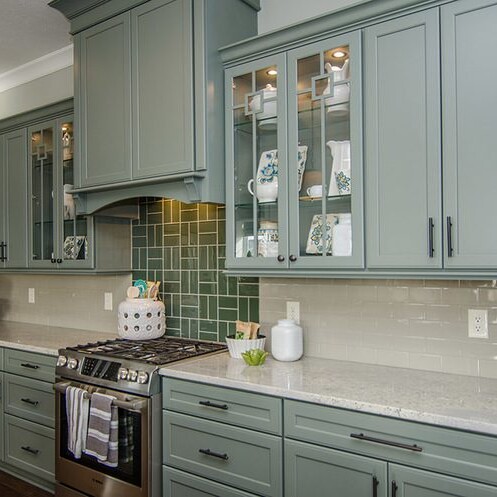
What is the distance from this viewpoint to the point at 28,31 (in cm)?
350

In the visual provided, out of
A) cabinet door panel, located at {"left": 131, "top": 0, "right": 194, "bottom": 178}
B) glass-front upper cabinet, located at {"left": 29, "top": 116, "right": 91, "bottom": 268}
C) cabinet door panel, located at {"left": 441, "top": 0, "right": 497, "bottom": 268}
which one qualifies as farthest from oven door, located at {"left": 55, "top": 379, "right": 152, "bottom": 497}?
cabinet door panel, located at {"left": 441, "top": 0, "right": 497, "bottom": 268}

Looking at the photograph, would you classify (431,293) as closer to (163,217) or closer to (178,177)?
(178,177)

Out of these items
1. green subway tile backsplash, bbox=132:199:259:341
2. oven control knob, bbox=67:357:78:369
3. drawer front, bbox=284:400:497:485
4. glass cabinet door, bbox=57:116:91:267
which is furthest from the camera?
Result: glass cabinet door, bbox=57:116:91:267

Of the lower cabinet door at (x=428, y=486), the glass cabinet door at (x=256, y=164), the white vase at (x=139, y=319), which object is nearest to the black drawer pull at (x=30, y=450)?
the white vase at (x=139, y=319)

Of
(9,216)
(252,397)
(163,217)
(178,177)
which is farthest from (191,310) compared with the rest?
(9,216)

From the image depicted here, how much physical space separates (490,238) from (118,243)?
2347 mm

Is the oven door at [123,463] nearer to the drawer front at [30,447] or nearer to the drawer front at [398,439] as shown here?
the drawer front at [30,447]

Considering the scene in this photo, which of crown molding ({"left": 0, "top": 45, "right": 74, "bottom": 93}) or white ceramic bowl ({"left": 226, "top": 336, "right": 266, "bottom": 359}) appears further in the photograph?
crown molding ({"left": 0, "top": 45, "right": 74, "bottom": 93})

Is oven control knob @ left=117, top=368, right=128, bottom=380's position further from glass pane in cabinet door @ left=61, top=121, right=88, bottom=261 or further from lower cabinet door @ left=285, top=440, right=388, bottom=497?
glass pane in cabinet door @ left=61, top=121, right=88, bottom=261

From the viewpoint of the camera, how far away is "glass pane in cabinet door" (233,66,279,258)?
7.92 feet

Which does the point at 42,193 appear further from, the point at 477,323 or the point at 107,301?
the point at 477,323

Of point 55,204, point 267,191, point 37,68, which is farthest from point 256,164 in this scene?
point 37,68

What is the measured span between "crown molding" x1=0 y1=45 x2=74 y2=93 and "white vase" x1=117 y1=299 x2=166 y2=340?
77.6 inches

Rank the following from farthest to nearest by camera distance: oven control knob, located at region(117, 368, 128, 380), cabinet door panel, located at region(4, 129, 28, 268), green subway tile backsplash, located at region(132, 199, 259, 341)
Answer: cabinet door panel, located at region(4, 129, 28, 268) < green subway tile backsplash, located at region(132, 199, 259, 341) < oven control knob, located at region(117, 368, 128, 380)
